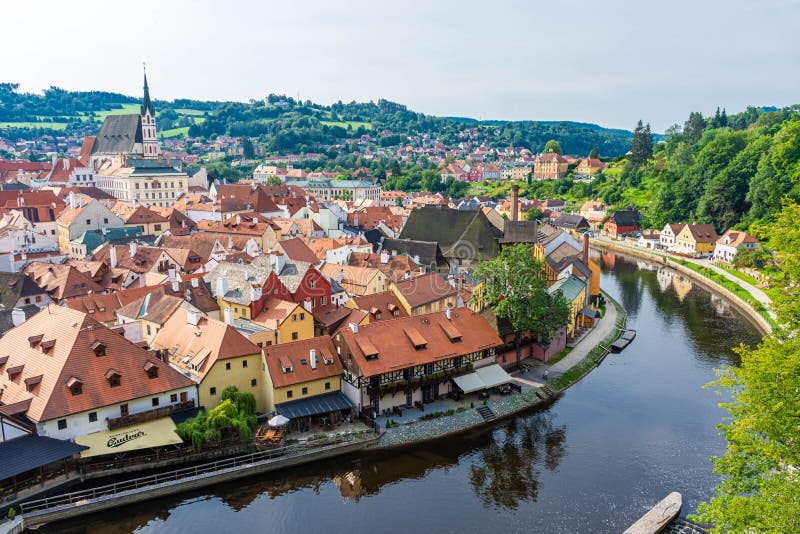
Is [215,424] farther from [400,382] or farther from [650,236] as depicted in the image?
→ [650,236]

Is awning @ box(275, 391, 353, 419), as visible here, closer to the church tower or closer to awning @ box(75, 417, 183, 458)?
awning @ box(75, 417, 183, 458)

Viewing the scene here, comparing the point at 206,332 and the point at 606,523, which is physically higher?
the point at 206,332

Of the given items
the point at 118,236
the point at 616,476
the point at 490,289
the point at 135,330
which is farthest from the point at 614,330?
the point at 118,236

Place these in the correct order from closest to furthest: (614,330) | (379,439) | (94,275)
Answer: (379,439) < (94,275) < (614,330)

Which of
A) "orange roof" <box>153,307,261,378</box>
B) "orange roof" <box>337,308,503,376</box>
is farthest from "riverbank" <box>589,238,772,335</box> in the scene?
"orange roof" <box>153,307,261,378</box>

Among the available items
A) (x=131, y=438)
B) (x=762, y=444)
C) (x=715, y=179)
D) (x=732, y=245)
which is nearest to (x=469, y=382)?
(x=131, y=438)

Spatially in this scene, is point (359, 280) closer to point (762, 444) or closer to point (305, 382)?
point (305, 382)
